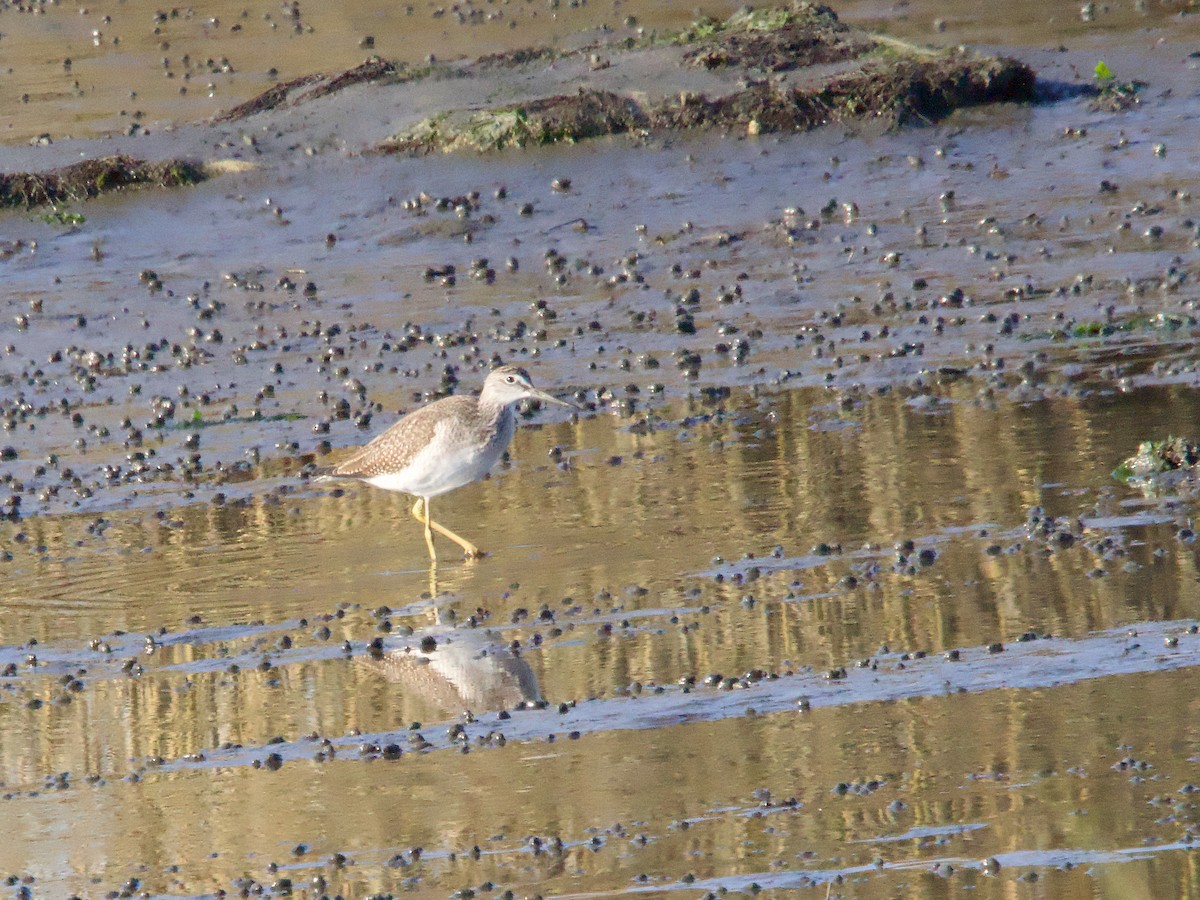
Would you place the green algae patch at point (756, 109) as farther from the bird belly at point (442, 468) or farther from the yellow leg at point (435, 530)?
the bird belly at point (442, 468)

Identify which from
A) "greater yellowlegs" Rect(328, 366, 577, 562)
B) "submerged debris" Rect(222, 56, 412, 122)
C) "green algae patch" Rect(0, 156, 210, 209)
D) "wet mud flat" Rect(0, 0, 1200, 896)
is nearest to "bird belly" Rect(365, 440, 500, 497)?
"greater yellowlegs" Rect(328, 366, 577, 562)

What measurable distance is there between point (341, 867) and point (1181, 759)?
2904mm

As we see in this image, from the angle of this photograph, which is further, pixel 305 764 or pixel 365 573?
pixel 365 573

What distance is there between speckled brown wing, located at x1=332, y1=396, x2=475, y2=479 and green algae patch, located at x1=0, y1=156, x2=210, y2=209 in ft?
29.3

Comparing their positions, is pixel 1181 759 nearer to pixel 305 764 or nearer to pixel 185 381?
pixel 305 764

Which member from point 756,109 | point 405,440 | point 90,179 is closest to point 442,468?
point 405,440

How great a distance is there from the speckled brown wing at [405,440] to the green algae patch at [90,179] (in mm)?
8931

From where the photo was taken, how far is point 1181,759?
692cm

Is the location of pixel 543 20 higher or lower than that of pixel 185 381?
higher

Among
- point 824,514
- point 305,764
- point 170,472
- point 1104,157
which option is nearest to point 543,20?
point 1104,157

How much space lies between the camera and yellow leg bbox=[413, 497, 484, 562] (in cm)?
1086

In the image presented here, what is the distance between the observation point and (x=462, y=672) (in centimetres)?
870

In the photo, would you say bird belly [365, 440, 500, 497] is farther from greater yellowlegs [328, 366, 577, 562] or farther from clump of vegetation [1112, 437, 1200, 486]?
clump of vegetation [1112, 437, 1200, 486]

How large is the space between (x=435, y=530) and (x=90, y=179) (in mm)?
9331
